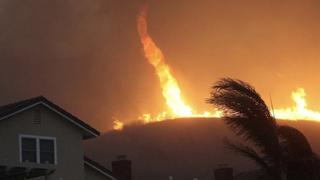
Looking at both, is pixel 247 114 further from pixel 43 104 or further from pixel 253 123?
pixel 43 104

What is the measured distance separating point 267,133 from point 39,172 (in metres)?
8.10

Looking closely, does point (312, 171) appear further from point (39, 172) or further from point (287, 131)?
point (39, 172)

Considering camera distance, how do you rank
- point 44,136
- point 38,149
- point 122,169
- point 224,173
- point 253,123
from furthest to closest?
1. point 224,173
2. point 122,169
3. point 44,136
4. point 38,149
5. point 253,123

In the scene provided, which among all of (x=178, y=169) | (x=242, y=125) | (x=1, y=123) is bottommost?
(x=242, y=125)

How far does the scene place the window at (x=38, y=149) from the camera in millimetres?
31922

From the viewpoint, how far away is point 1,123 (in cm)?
3162

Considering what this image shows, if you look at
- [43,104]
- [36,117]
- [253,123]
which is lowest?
[253,123]

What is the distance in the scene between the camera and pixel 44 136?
3275cm

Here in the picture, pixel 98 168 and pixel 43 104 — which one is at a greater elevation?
pixel 43 104

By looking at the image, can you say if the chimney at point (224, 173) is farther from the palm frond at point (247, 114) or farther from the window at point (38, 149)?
the palm frond at point (247, 114)

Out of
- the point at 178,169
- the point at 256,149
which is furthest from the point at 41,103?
the point at 178,169

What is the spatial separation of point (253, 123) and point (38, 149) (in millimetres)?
11495

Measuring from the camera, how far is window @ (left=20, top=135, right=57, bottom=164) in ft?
105

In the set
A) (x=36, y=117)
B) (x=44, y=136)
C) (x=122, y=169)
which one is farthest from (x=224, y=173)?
(x=36, y=117)
